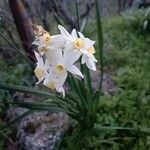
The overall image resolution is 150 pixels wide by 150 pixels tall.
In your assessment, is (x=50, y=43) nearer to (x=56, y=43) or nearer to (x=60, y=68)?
(x=56, y=43)

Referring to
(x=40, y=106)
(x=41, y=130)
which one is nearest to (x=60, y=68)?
(x=40, y=106)

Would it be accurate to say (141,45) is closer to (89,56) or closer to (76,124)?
(76,124)

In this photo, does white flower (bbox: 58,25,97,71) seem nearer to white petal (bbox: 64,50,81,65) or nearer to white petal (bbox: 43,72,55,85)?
white petal (bbox: 64,50,81,65)

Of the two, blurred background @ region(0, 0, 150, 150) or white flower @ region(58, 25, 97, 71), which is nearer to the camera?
white flower @ region(58, 25, 97, 71)

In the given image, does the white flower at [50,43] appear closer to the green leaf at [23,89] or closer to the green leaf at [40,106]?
the green leaf at [23,89]

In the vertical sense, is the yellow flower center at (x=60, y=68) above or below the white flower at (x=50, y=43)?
below

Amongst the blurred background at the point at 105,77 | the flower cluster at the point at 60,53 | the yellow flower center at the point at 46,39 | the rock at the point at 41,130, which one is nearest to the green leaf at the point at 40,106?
the blurred background at the point at 105,77

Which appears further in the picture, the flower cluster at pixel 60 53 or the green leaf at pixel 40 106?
the green leaf at pixel 40 106

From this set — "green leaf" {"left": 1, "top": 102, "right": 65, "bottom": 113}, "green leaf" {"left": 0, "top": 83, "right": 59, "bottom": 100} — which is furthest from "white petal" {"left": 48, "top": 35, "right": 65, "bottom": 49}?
"green leaf" {"left": 1, "top": 102, "right": 65, "bottom": 113}

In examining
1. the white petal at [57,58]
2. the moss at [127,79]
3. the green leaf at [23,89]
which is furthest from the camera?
the moss at [127,79]
